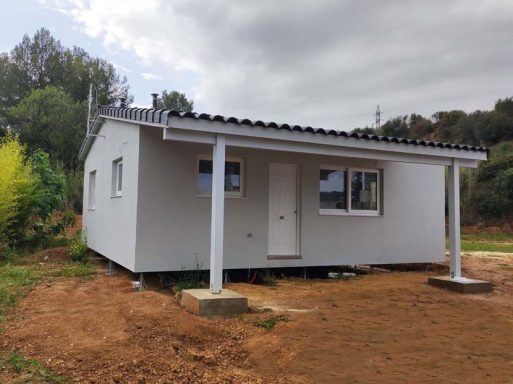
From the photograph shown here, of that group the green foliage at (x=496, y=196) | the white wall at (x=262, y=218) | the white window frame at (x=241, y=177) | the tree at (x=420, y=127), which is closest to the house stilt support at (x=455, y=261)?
the white wall at (x=262, y=218)

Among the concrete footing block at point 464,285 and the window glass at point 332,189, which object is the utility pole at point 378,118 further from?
the concrete footing block at point 464,285

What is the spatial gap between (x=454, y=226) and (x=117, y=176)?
7376 mm

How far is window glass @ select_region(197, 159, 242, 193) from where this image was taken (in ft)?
29.2

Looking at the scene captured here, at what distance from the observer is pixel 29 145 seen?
3048 centimetres

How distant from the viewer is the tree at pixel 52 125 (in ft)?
98.3

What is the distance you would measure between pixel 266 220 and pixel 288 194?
0.86 metres

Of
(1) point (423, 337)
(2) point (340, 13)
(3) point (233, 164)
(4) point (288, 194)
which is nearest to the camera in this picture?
(1) point (423, 337)

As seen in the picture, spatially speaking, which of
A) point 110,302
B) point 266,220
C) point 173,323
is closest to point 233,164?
point 266,220

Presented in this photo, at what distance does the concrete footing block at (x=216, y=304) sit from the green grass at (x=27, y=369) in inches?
89.2

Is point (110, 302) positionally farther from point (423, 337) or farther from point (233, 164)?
point (423, 337)

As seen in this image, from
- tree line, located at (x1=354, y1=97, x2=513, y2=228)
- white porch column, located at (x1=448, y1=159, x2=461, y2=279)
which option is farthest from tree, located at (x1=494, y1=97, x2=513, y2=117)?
white porch column, located at (x1=448, y1=159, x2=461, y2=279)

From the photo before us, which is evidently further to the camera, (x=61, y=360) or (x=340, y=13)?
(x=340, y=13)

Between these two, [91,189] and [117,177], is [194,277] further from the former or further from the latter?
[91,189]

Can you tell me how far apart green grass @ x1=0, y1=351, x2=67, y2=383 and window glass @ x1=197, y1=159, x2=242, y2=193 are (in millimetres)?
4934
